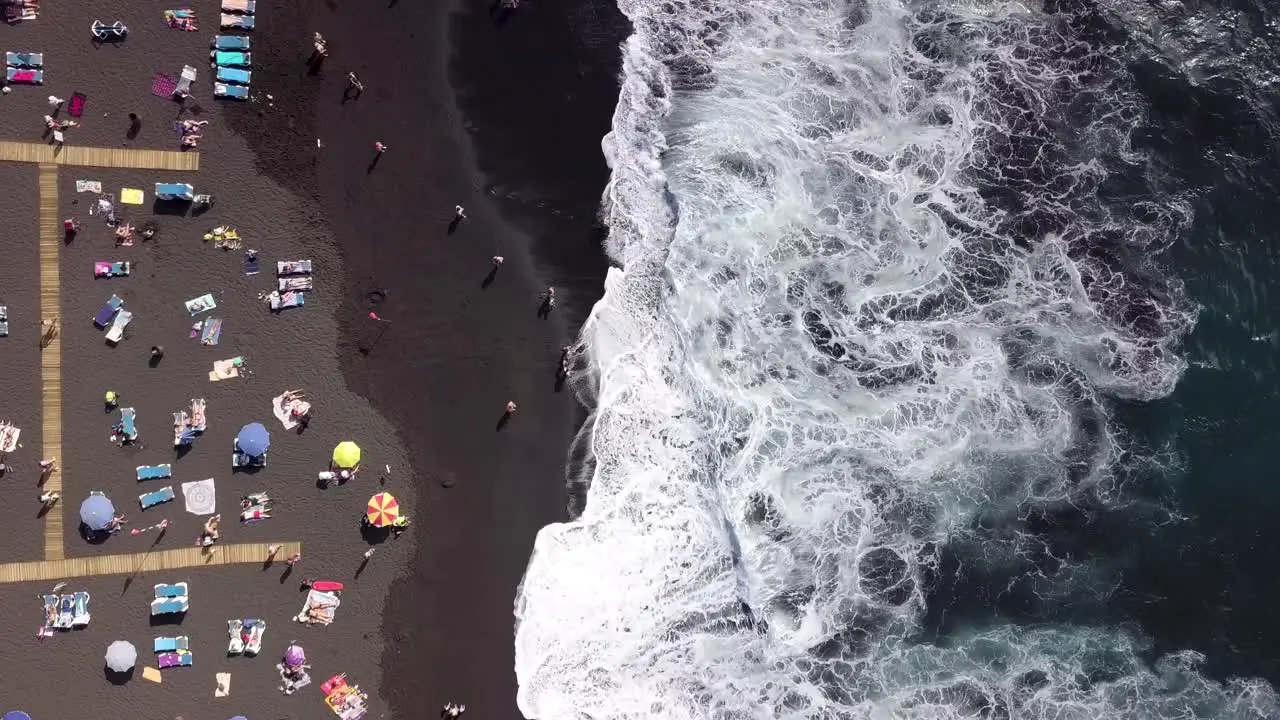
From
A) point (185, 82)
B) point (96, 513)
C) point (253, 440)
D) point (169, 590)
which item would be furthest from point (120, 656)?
point (185, 82)

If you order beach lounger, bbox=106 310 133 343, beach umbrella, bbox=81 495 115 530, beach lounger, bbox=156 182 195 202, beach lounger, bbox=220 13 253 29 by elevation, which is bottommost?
beach umbrella, bbox=81 495 115 530

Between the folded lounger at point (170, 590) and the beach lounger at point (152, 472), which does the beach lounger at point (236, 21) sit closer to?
the beach lounger at point (152, 472)

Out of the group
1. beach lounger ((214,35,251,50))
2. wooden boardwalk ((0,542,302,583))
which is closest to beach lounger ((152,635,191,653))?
wooden boardwalk ((0,542,302,583))

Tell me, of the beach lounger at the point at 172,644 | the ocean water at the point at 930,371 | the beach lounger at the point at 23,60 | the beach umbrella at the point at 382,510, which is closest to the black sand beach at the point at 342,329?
the beach lounger at the point at 172,644

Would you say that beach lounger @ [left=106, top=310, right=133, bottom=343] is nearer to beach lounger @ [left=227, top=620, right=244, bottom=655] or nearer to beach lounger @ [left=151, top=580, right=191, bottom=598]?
beach lounger @ [left=151, top=580, right=191, bottom=598]

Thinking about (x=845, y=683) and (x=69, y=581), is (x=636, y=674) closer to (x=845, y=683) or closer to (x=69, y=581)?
(x=845, y=683)

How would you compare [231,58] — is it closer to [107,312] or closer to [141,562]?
[107,312]
